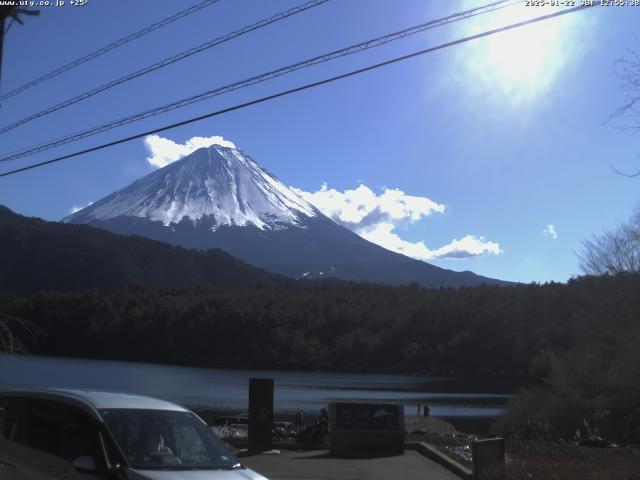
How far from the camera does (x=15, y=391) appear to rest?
8.02 metres

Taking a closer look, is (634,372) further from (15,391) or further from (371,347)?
(371,347)

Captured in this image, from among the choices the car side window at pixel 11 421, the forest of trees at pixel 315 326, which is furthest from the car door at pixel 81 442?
the forest of trees at pixel 315 326

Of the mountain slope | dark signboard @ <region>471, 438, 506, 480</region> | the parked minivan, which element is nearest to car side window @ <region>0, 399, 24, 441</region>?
the parked minivan

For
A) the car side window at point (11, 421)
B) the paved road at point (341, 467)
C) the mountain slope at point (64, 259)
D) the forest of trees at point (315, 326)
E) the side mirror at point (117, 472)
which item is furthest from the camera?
the mountain slope at point (64, 259)

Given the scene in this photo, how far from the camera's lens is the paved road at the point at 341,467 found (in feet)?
39.0

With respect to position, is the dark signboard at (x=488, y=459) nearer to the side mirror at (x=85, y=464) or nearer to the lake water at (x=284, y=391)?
the side mirror at (x=85, y=464)

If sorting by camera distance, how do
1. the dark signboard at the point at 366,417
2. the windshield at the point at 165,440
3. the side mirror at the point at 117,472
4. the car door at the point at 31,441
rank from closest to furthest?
the side mirror at the point at 117,472 < the windshield at the point at 165,440 < the car door at the point at 31,441 < the dark signboard at the point at 366,417

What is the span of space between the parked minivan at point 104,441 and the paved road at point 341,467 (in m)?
4.50

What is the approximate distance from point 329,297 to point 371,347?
24626mm

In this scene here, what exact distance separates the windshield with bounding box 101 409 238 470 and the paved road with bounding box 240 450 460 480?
434cm

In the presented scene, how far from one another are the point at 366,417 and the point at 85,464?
29.0 feet

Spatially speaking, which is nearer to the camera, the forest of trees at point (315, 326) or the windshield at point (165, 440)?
the windshield at point (165, 440)

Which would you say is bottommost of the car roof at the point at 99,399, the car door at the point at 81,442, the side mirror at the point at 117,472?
the side mirror at the point at 117,472

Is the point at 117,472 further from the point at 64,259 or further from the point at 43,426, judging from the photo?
the point at 64,259
